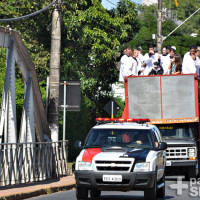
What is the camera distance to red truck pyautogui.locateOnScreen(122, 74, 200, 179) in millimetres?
21219

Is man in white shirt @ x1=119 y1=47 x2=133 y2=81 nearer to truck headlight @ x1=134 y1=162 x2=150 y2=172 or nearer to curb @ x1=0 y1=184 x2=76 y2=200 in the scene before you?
curb @ x1=0 y1=184 x2=76 y2=200

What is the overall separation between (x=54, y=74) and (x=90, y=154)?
747 centimetres

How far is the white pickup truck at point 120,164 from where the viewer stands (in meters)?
13.0

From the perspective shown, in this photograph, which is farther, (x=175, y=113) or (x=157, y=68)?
(x=157, y=68)

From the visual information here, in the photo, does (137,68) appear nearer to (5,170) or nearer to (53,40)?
(53,40)

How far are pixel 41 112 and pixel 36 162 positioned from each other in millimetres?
2080

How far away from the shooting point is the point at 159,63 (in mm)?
24688

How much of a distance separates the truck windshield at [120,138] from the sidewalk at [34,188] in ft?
5.92

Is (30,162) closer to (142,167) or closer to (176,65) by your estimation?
(142,167)

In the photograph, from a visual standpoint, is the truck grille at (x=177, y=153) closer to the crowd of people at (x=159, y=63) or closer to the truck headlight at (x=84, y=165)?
the crowd of people at (x=159, y=63)

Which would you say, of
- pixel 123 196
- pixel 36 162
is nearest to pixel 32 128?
pixel 36 162

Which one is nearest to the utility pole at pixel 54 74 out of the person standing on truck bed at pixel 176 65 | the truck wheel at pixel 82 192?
the person standing on truck bed at pixel 176 65

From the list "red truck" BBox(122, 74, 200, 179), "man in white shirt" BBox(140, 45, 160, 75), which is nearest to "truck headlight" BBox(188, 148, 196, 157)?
"red truck" BBox(122, 74, 200, 179)

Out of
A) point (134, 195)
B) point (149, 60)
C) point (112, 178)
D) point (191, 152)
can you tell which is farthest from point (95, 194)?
point (149, 60)
